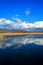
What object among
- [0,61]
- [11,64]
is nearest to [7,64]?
[11,64]

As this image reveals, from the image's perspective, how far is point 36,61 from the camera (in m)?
12.0

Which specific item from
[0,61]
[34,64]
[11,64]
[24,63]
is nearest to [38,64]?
[34,64]

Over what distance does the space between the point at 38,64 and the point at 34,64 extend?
0.26 metres

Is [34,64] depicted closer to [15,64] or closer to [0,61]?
[15,64]

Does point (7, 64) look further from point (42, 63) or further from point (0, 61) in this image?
point (42, 63)

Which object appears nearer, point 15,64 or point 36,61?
point 15,64

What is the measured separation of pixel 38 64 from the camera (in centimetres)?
1116

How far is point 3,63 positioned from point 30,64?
1.83 meters

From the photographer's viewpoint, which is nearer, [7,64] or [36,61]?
[7,64]

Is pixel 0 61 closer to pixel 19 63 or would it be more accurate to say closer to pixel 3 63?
pixel 3 63

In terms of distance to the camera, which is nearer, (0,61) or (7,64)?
(7,64)

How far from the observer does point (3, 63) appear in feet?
37.5

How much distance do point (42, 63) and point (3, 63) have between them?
2.64 meters

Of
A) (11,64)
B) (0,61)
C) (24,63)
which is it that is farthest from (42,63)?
(0,61)
